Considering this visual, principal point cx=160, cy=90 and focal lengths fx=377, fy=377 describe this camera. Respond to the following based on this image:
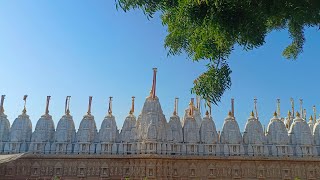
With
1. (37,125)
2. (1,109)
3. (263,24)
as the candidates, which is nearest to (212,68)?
(263,24)

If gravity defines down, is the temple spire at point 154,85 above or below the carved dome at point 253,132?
above

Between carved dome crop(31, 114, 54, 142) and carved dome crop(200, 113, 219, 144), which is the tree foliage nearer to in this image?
carved dome crop(200, 113, 219, 144)

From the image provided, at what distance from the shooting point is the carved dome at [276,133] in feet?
103

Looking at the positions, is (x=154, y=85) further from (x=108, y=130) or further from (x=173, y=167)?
(x=173, y=167)

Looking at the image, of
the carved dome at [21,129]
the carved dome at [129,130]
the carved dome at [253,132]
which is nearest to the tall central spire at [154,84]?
the carved dome at [129,130]

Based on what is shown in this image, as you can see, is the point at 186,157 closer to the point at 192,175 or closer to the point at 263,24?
the point at 192,175

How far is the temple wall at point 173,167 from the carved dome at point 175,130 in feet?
5.83

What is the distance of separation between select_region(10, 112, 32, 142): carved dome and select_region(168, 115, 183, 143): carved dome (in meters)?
12.1

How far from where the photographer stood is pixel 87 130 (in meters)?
31.8

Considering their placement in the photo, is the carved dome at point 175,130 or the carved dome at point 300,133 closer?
the carved dome at point 175,130

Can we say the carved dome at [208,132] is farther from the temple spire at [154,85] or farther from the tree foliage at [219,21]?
the tree foliage at [219,21]

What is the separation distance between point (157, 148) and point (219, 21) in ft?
71.9

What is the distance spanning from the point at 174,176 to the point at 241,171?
17.7 ft

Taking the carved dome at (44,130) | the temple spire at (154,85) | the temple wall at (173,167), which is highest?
the temple spire at (154,85)
